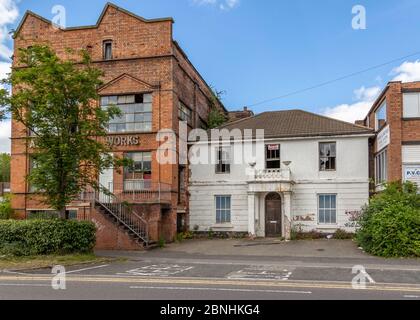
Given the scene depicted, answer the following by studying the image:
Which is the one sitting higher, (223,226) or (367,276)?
(223,226)

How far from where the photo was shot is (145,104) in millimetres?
28453

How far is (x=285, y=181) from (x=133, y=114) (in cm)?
1019

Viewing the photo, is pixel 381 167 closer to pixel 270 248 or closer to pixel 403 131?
pixel 403 131

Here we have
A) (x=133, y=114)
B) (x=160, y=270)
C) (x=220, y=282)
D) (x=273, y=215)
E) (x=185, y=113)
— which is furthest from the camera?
(x=185, y=113)

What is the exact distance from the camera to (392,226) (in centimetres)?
1980

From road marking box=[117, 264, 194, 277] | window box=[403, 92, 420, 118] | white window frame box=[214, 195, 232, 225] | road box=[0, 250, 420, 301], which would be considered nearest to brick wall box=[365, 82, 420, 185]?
window box=[403, 92, 420, 118]

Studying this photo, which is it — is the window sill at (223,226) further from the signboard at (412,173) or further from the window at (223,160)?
the signboard at (412,173)

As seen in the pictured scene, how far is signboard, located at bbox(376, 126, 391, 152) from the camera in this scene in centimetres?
2498

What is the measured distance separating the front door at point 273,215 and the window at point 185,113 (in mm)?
7603

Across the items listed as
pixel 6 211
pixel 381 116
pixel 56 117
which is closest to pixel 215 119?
pixel 381 116

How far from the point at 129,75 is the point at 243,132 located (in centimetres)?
829

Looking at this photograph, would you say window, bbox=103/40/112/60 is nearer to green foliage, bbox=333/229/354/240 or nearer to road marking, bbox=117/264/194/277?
road marking, bbox=117/264/194/277

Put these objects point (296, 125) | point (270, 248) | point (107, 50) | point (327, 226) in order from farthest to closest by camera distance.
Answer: point (296, 125)
point (107, 50)
point (327, 226)
point (270, 248)

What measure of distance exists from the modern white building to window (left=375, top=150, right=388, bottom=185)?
29.9 inches
